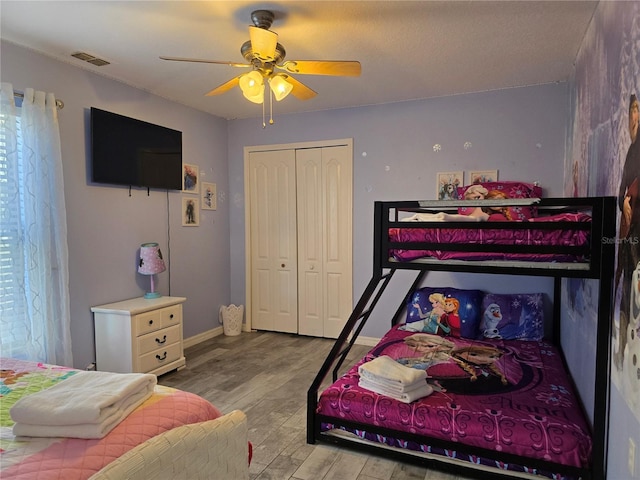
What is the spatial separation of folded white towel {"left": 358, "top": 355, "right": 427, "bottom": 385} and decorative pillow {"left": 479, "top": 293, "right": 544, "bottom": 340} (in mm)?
1332

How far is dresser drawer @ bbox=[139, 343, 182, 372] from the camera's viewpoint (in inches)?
125

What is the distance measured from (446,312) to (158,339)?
243cm

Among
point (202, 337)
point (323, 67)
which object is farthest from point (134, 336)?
point (323, 67)

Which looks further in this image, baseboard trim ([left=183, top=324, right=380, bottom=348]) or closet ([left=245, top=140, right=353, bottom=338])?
closet ([left=245, top=140, right=353, bottom=338])

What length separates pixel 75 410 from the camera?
1330 mm

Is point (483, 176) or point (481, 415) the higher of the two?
point (483, 176)

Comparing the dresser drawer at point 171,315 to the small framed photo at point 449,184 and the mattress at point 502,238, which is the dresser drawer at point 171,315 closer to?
the mattress at point 502,238

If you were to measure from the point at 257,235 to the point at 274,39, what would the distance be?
291 cm

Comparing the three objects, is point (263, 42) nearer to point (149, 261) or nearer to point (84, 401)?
point (84, 401)

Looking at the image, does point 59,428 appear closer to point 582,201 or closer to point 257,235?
point 582,201

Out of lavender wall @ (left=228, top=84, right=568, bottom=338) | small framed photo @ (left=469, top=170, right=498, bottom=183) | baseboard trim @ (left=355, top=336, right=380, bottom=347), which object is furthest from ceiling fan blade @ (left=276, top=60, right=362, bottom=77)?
baseboard trim @ (left=355, top=336, right=380, bottom=347)

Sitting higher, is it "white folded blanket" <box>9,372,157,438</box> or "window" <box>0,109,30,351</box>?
"window" <box>0,109,30,351</box>

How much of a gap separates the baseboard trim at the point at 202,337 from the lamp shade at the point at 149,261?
0.94 metres

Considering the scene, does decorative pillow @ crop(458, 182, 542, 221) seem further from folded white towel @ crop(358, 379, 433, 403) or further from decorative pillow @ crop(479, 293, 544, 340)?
folded white towel @ crop(358, 379, 433, 403)
